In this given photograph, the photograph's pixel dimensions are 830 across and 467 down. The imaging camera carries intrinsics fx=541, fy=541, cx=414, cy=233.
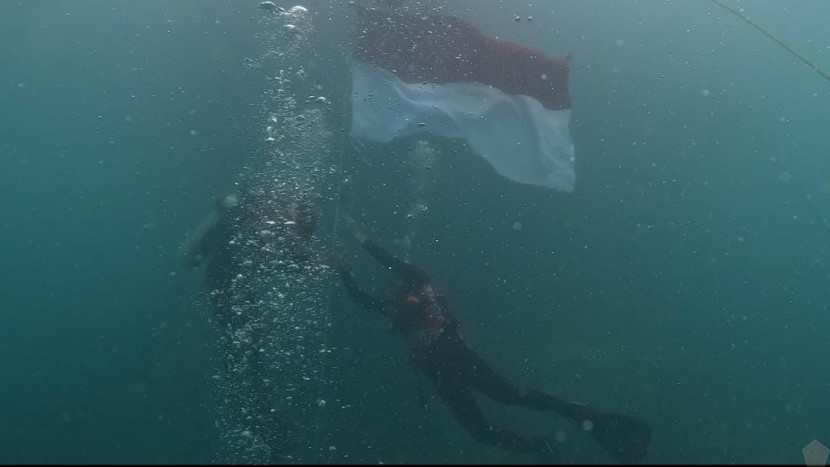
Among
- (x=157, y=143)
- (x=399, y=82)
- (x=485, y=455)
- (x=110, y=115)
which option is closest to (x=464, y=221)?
(x=399, y=82)

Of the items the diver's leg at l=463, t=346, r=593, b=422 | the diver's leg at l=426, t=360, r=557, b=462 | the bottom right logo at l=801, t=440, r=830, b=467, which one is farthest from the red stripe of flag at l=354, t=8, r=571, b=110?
the bottom right logo at l=801, t=440, r=830, b=467

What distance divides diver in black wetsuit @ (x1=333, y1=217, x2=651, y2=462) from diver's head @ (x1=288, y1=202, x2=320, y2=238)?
0.25 meters

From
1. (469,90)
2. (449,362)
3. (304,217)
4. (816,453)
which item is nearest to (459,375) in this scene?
(449,362)

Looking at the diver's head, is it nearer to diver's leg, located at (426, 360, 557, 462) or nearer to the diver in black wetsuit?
the diver in black wetsuit

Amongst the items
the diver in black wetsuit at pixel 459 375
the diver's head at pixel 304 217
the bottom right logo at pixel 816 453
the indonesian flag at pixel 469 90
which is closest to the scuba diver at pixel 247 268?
the diver's head at pixel 304 217

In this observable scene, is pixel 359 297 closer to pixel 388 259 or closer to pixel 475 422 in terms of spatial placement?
pixel 388 259

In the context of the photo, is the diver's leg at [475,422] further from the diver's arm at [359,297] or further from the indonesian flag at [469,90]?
the indonesian flag at [469,90]

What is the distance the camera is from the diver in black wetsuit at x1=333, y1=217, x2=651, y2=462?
127 inches

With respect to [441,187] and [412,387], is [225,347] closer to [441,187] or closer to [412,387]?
[412,387]

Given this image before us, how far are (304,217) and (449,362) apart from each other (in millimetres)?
1286

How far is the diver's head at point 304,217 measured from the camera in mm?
3445

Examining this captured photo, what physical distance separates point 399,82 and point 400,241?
1.13 m

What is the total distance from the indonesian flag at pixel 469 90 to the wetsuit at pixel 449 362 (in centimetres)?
99

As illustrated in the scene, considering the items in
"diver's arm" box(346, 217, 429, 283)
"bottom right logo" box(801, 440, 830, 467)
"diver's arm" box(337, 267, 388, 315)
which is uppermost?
"diver's arm" box(346, 217, 429, 283)
